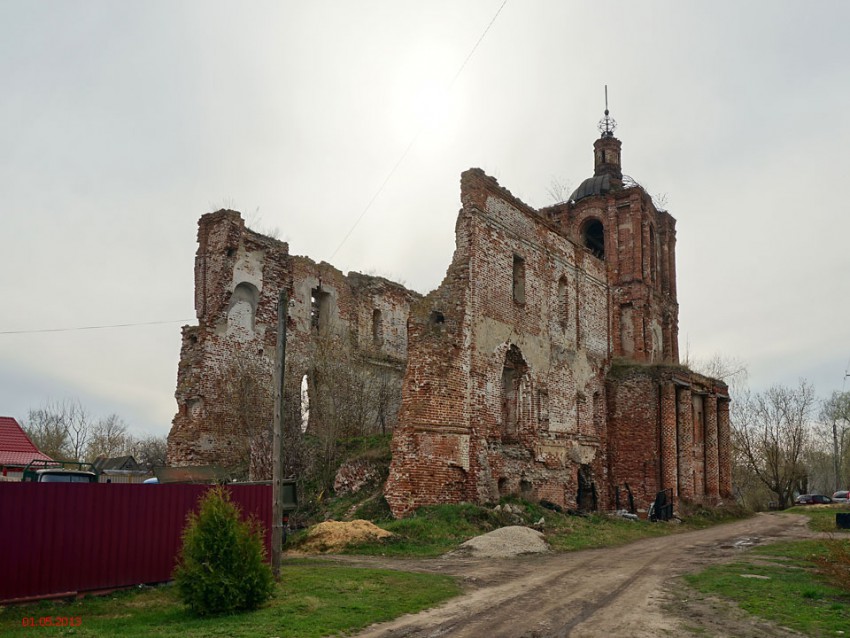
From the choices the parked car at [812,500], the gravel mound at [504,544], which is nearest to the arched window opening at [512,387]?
the gravel mound at [504,544]

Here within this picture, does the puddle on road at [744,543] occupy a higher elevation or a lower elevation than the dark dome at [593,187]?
lower

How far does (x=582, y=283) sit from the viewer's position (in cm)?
2480

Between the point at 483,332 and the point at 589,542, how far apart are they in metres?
5.79

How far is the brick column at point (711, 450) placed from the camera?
29516 millimetres

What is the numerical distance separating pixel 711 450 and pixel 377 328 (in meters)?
15.1

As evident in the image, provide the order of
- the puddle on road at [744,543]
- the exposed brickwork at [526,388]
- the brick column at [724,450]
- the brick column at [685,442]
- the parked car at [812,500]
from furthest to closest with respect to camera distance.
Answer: the parked car at [812,500] → the brick column at [724,450] → the brick column at [685,442] → the exposed brickwork at [526,388] → the puddle on road at [744,543]

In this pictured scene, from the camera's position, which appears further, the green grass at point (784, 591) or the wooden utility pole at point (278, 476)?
the wooden utility pole at point (278, 476)

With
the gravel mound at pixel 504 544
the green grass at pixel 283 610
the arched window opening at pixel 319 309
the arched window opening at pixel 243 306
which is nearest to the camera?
the green grass at pixel 283 610

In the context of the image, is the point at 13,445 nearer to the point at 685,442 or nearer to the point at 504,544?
the point at 504,544

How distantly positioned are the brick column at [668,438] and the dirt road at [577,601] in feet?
32.6

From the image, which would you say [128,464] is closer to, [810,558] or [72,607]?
[72,607]

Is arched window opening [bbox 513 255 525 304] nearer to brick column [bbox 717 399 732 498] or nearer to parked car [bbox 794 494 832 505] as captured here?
brick column [bbox 717 399 732 498]

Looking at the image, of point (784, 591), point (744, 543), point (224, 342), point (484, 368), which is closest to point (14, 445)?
point (224, 342)

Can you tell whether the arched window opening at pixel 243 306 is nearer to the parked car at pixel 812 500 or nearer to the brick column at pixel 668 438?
the brick column at pixel 668 438
